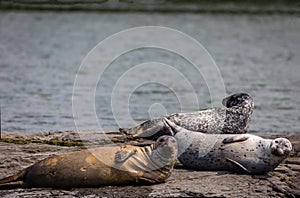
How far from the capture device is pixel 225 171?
8391mm

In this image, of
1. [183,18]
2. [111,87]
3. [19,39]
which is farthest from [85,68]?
[183,18]

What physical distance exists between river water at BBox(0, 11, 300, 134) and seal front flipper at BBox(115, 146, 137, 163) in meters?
4.58

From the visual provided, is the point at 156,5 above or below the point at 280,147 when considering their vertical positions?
above

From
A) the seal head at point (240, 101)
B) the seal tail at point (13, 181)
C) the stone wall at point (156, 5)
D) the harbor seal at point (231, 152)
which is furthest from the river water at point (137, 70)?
the seal tail at point (13, 181)

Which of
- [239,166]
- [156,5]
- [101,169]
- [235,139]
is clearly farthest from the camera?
[156,5]

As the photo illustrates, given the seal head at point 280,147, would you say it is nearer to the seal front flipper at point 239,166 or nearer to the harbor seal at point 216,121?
the seal front flipper at point 239,166

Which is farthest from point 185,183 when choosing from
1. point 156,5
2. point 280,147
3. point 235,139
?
point 156,5

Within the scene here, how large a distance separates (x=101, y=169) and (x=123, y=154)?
25 centimetres

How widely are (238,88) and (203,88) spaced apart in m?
0.75

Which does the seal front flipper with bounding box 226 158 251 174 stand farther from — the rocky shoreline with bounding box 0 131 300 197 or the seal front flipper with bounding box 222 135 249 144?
the seal front flipper with bounding box 222 135 249 144

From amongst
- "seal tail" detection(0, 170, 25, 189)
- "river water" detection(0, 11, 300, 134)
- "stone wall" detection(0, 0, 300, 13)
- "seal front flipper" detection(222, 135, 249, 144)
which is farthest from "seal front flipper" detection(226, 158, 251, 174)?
"stone wall" detection(0, 0, 300, 13)

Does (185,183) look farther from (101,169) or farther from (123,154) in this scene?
(101,169)

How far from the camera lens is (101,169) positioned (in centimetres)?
789

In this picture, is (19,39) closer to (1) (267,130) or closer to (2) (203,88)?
(2) (203,88)
